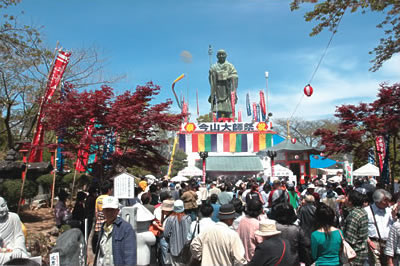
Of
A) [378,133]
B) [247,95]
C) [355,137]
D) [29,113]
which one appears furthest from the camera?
[247,95]

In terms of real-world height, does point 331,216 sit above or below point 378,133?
below

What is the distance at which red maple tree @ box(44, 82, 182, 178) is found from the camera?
8.26 metres

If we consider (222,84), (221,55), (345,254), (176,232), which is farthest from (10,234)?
(221,55)

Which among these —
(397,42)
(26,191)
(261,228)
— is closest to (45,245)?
(26,191)

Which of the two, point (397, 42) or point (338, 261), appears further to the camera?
point (397, 42)

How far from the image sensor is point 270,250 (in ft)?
9.38

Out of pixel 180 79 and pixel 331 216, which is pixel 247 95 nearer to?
pixel 180 79

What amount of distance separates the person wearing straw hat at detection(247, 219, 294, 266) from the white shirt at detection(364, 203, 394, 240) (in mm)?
1969

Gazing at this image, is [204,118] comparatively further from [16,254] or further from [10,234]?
[16,254]

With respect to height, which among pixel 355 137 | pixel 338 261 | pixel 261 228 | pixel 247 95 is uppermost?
pixel 247 95

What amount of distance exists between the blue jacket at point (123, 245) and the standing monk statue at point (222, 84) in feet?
88.2

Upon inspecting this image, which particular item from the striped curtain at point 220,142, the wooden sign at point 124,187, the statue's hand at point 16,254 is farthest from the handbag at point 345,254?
the striped curtain at point 220,142

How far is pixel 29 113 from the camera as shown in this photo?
635 inches

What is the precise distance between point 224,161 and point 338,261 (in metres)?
25.2
